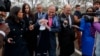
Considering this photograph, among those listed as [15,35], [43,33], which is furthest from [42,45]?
[15,35]

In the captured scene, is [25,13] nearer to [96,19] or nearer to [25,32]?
[25,32]

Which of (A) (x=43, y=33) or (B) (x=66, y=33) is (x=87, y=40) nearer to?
(B) (x=66, y=33)

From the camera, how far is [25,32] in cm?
1008

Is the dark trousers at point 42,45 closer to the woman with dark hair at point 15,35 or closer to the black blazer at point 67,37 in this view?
the black blazer at point 67,37

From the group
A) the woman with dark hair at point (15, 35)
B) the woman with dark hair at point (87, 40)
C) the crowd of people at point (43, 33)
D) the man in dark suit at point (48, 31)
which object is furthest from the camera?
the man in dark suit at point (48, 31)

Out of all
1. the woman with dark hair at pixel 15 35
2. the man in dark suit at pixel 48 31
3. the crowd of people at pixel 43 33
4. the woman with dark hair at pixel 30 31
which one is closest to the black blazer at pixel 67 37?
the crowd of people at pixel 43 33

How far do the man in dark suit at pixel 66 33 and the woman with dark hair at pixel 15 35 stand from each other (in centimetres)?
139

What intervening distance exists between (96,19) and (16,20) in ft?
7.12

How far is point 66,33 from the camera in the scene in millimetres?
10352

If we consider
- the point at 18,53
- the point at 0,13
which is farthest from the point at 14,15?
the point at 0,13

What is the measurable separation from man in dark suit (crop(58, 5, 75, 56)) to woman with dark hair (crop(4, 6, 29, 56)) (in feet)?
4.57

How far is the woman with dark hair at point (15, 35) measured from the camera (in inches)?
354

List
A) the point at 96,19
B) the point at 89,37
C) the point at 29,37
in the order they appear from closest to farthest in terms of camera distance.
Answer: the point at 96,19
the point at 89,37
the point at 29,37

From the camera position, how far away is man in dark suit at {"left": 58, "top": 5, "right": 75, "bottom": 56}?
10.3m
